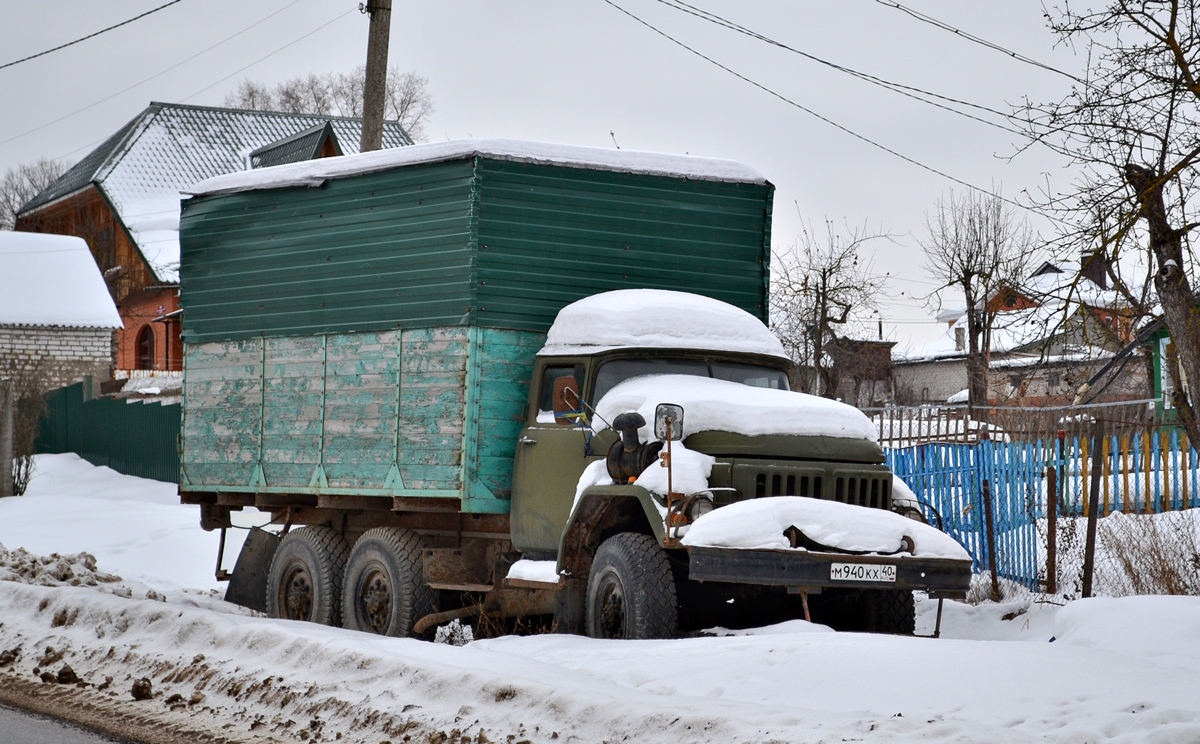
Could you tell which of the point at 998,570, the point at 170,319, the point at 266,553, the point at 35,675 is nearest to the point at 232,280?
the point at 266,553

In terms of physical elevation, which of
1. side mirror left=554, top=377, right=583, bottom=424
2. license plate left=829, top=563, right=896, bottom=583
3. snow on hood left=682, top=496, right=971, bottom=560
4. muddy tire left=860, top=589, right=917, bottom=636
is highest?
side mirror left=554, top=377, right=583, bottom=424

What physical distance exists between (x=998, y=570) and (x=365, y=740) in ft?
27.0

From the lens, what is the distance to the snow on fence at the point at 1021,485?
12.5 meters

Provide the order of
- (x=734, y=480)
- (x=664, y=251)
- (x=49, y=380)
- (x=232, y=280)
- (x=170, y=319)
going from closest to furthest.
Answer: (x=734, y=480) < (x=664, y=251) < (x=232, y=280) < (x=49, y=380) < (x=170, y=319)

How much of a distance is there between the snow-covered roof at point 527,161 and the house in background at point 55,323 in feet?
89.5

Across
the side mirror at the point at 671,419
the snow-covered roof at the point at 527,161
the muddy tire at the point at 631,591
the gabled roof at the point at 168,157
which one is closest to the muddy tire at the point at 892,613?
the muddy tire at the point at 631,591

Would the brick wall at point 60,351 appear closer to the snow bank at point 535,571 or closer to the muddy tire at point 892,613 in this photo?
the snow bank at point 535,571

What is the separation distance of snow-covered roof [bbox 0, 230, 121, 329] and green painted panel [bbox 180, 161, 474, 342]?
27.4 meters

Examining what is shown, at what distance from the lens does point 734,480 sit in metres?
7.89

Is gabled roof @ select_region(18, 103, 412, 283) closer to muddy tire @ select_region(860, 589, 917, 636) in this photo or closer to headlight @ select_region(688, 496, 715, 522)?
muddy tire @ select_region(860, 589, 917, 636)

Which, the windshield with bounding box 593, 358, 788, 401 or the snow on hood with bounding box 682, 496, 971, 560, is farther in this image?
the windshield with bounding box 593, 358, 788, 401

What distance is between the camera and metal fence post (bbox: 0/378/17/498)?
2439cm

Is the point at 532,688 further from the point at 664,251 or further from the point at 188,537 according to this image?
the point at 188,537

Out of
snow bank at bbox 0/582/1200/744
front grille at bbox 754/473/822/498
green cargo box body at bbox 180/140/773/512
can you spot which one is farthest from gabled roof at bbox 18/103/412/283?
front grille at bbox 754/473/822/498
